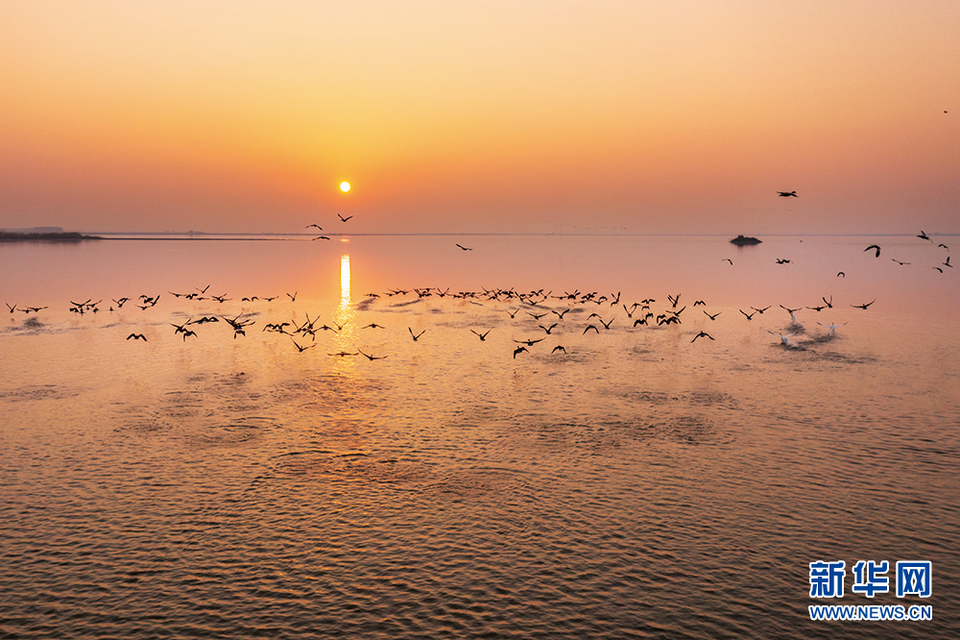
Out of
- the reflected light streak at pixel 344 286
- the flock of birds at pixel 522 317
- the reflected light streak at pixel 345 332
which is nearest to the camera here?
Answer: the reflected light streak at pixel 345 332

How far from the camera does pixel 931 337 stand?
64.3 meters

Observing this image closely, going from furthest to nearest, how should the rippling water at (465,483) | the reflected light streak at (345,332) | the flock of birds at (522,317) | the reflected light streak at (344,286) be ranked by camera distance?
the reflected light streak at (344,286) → the flock of birds at (522,317) → the reflected light streak at (345,332) → the rippling water at (465,483)

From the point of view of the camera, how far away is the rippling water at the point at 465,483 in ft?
62.5

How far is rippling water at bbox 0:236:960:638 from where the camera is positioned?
19047 millimetres

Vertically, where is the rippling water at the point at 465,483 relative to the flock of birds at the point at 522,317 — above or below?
below

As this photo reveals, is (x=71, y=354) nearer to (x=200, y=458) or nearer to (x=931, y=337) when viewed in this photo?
(x=200, y=458)

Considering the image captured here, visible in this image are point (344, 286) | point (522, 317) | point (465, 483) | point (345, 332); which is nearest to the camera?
point (465, 483)

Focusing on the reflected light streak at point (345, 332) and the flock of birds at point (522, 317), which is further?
the flock of birds at point (522, 317)

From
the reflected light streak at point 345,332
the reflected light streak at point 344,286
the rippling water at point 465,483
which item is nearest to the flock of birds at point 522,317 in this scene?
the reflected light streak at point 345,332

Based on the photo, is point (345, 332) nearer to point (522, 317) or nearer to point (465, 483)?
point (522, 317)

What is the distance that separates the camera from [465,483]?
27922mm

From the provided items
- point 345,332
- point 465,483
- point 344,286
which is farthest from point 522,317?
point 344,286

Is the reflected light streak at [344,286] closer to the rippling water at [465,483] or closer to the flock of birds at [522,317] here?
the flock of birds at [522,317]

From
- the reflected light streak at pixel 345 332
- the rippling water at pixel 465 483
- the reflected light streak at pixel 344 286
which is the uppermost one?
the reflected light streak at pixel 344 286
